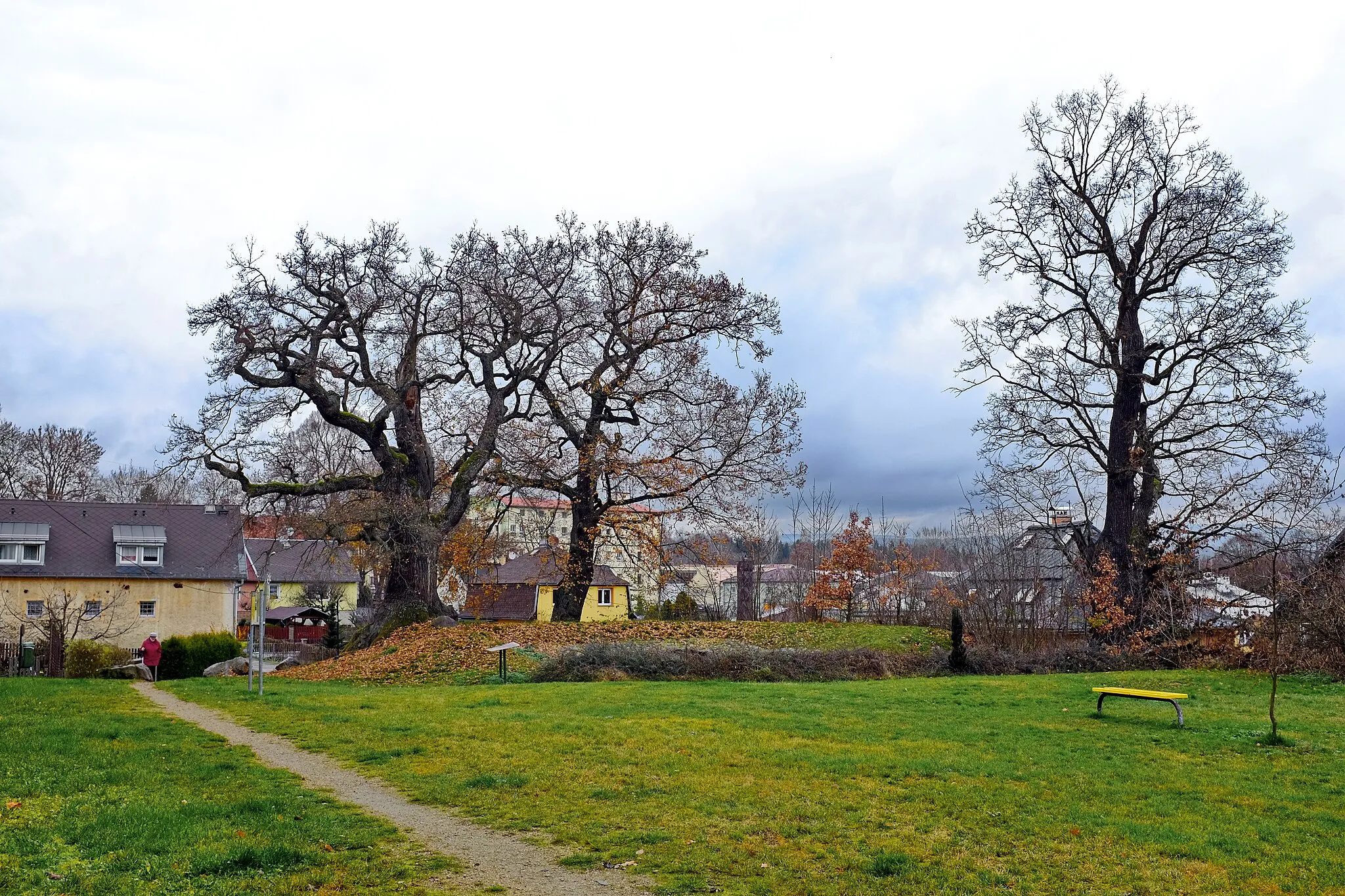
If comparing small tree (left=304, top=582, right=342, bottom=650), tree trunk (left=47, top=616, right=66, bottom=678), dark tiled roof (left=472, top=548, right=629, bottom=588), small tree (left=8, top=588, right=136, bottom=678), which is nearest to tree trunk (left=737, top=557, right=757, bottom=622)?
dark tiled roof (left=472, top=548, right=629, bottom=588)

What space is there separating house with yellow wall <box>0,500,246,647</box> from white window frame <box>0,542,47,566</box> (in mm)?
40

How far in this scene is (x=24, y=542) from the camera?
43.2m

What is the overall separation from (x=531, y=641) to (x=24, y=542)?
101ft

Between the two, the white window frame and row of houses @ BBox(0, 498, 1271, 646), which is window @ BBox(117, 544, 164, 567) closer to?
row of houses @ BBox(0, 498, 1271, 646)

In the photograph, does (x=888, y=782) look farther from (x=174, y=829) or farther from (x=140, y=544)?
(x=140, y=544)

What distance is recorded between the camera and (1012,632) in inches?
1052

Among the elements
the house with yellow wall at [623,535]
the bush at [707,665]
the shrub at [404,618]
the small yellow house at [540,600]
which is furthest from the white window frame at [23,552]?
the bush at [707,665]

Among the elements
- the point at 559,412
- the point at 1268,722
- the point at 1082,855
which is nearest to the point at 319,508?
the point at 559,412

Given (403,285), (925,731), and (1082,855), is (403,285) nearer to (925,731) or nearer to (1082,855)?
(925,731)

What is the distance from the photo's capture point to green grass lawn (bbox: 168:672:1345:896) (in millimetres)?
6859

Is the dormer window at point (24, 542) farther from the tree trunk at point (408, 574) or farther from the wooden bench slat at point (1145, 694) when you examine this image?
the wooden bench slat at point (1145, 694)

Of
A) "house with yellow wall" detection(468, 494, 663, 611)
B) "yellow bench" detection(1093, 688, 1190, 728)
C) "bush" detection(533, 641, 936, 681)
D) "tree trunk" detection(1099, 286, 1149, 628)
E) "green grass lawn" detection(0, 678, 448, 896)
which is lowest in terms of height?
"bush" detection(533, 641, 936, 681)

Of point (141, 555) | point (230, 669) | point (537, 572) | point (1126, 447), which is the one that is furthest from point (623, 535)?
point (141, 555)

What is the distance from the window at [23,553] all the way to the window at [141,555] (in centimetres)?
291
